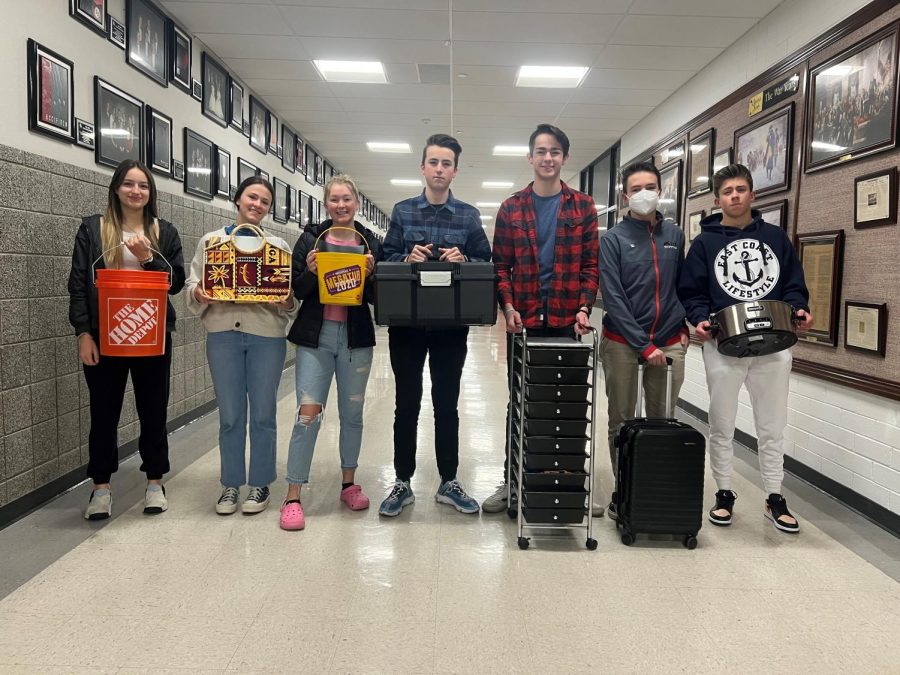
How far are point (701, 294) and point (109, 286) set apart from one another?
2457 mm

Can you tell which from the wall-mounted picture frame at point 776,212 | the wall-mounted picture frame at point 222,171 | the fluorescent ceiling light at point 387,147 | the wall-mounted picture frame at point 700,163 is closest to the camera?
the wall-mounted picture frame at point 776,212

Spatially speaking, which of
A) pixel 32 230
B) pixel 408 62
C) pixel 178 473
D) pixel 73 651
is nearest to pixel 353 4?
pixel 408 62

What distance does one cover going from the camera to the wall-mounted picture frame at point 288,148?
7.31m

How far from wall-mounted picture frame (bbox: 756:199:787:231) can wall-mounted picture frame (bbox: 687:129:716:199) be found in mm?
1052

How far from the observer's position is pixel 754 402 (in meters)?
2.75

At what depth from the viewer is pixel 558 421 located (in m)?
2.47

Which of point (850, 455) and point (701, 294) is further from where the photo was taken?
point (850, 455)

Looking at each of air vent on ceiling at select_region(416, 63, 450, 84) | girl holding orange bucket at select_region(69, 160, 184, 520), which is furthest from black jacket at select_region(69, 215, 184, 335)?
air vent on ceiling at select_region(416, 63, 450, 84)

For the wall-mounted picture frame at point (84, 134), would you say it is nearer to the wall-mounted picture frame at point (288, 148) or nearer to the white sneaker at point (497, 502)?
the white sneaker at point (497, 502)

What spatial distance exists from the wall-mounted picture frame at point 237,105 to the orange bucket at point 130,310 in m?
3.61

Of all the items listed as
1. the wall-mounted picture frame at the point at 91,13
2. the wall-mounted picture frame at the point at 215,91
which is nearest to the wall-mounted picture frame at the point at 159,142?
the wall-mounted picture frame at the point at 91,13

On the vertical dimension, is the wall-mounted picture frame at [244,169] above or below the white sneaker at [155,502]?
above

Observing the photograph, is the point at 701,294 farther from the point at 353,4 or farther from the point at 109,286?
the point at 353,4

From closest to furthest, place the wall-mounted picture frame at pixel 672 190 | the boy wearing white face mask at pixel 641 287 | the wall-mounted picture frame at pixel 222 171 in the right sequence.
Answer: the boy wearing white face mask at pixel 641 287 < the wall-mounted picture frame at pixel 222 171 < the wall-mounted picture frame at pixel 672 190
